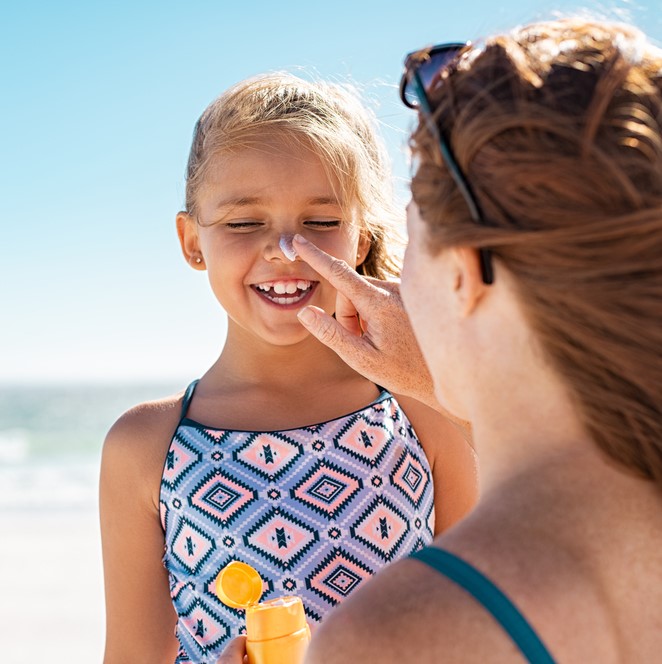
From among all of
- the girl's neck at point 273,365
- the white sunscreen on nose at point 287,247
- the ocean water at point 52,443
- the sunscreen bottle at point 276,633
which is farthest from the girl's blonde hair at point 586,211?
the ocean water at point 52,443

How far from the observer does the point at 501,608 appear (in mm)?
1011

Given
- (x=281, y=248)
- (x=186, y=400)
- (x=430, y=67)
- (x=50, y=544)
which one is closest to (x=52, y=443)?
(x=50, y=544)

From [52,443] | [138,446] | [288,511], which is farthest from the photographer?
[52,443]

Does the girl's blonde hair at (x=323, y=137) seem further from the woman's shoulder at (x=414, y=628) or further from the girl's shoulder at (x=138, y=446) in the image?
the woman's shoulder at (x=414, y=628)

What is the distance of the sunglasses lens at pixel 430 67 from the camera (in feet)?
4.26

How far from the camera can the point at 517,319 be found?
1.15 meters

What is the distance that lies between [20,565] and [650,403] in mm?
10524

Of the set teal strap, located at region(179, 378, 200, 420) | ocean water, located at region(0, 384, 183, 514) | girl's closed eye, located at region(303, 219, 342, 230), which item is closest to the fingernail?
girl's closed eye, located at region(303, 219, 342, 230)

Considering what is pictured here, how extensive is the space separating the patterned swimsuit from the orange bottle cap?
2.26ft

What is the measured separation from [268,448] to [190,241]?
30.1 inches

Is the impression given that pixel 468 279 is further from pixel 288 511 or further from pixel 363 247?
pixel 363 247

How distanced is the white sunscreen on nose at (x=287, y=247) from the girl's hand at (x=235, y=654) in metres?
1.12

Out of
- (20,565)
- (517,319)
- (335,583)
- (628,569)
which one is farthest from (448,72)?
(20,565)

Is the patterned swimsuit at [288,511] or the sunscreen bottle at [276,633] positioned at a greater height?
the sunscreen bottle at [276,633]
